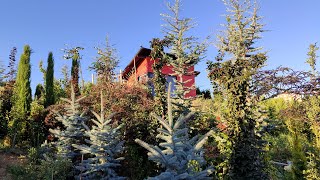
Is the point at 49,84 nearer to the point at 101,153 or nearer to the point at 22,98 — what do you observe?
the point at 22,98

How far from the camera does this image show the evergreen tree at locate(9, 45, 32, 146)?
1491 cm

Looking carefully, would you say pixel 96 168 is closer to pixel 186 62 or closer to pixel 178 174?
pixel 178 174

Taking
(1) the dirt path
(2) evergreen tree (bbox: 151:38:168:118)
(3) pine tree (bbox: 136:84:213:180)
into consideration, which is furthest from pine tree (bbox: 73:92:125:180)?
(1) the dirt path

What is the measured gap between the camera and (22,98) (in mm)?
15766

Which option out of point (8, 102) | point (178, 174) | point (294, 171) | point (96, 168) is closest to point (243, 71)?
point (294, 171)

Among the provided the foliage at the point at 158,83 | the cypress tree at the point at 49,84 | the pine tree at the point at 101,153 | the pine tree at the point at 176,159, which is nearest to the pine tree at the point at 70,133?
the pine tree at the point at 101,153

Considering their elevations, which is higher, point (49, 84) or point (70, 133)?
point (49, 84)

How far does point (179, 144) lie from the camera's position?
7344 mm

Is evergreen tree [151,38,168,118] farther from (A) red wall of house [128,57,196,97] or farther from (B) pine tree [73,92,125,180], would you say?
(A) red wall of house [128,57,196,97]

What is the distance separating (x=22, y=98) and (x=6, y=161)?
3.99m

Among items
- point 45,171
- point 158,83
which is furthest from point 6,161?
point 158,83

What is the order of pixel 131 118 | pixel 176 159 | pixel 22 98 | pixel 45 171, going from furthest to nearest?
pixel 22 98, pixel 131 118, pixel 45 171, pixel 176 159

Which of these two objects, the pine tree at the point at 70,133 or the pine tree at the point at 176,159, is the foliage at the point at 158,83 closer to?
the pine tree at the point at 70,133

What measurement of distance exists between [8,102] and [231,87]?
13.4 meters
